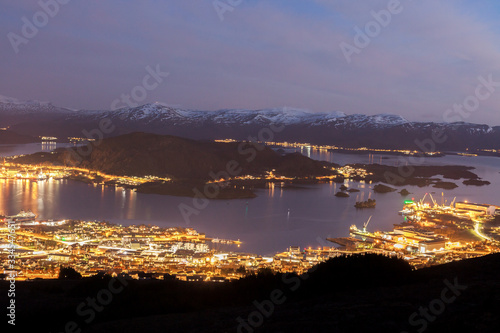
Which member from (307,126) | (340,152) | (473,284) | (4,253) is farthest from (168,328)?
(307,126)

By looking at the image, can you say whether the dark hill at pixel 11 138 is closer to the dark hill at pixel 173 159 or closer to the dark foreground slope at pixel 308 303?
the dark hill at pixel 173 159

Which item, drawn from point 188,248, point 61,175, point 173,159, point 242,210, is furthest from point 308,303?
point 61,175

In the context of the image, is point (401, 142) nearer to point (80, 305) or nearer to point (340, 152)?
point (340, 152)

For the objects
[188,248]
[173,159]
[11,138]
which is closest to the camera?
[188,248]

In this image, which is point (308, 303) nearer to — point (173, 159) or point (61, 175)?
point (173, 159)

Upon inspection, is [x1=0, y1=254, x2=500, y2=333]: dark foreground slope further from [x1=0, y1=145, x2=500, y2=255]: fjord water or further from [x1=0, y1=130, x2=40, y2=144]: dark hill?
[x1=0, y1=130, x2=40, y2=144]: dark hill
